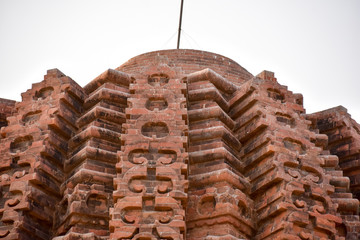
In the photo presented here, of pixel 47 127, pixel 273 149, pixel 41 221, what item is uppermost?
pixel 47 127

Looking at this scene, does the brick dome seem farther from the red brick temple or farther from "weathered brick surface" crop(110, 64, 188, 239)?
"weathered brick surface" crop(110, 64, 188, 239)

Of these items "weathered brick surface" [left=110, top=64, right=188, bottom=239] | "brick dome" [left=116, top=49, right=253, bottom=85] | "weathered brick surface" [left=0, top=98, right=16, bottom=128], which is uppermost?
"brick dome" [left=116, top=49, right=253, bottom=85]

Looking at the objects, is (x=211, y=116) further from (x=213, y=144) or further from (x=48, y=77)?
(x=48, y=77)

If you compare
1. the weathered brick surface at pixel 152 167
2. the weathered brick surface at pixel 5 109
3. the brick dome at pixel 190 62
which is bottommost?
the weathered brick surface at pixel 152 167

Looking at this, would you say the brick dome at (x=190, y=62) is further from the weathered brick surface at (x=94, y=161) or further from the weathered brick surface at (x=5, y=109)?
the weathered brick surface at (x=5, y=109)

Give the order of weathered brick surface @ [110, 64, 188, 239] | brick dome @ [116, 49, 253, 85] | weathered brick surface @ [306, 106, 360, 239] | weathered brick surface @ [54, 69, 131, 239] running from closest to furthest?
weathered brick surface @ [110, 64, 188, 239] → weathered brick surface @ [54, 69, 131, 239] → weathered brick surface @ [306, 106, 360, 239] → brick dome @ [116, 49, 253, 85]

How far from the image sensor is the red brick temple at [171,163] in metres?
10.1

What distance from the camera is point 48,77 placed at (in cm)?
1298

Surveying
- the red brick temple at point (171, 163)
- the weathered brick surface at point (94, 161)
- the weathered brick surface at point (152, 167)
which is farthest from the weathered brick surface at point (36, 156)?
the weathered brick surface at point (152, 167)

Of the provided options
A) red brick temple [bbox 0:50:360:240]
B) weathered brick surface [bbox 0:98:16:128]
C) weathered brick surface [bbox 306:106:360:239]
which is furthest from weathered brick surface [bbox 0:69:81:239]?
weathered brick surface [bbox 306:106:360:239]

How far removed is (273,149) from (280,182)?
649 mm

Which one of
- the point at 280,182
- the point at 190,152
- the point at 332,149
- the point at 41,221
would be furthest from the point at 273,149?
the point at 41,221

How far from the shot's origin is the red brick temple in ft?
33.3

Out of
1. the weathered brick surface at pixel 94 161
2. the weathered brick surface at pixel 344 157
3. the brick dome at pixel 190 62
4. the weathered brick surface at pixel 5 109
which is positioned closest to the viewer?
the weathered brick surface at pixel 94 161
